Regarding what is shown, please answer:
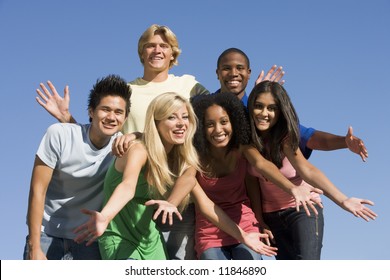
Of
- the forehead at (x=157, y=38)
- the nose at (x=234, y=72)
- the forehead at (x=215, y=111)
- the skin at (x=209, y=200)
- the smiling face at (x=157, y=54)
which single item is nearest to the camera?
the skin at (x=209, y=200)

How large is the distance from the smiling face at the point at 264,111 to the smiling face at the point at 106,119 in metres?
1.61

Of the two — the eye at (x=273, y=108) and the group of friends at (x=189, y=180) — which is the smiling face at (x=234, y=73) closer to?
the group of friends at (x=189, y=180)

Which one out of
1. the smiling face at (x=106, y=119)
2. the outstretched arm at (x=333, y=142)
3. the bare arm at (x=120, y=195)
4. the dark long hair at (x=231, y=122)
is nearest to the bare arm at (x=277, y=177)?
the dark long hair at (x=231, y=122)

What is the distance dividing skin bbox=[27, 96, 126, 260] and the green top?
22.5 inches

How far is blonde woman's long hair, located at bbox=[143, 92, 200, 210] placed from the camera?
21.2 feet

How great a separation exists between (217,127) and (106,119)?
1.32 metres

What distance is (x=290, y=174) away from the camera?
7273mm

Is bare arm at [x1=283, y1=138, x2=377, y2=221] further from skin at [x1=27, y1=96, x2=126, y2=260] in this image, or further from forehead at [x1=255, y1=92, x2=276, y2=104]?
skin at [x1=27, y1=96, x2=126, y2=260]

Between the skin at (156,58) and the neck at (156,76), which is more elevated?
the skin at (156,58)

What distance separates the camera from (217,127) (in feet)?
22.9

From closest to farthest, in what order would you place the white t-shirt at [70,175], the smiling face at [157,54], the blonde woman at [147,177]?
the blonde woman at [147,177] → the white t-shirt at [70,175] → the smiling face at [157,54]

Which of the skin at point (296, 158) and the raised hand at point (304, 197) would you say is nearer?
the raised hand at point (304, 197)

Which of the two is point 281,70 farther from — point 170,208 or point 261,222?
point 170,208

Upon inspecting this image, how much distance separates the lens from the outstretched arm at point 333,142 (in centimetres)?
730
